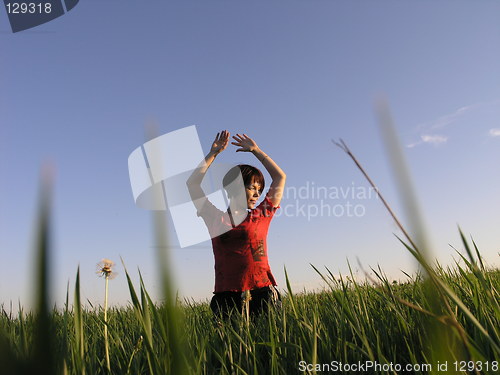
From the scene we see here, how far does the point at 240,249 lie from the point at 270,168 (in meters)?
0.94

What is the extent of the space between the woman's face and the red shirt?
0.07m

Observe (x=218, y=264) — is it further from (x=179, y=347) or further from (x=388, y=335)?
(x=179, y=347)

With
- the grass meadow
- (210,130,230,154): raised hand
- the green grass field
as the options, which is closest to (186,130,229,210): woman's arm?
(210,130,230,154): raised hand

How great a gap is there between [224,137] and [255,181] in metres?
0.56

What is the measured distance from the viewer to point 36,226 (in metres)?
0.23

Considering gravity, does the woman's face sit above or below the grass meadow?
above

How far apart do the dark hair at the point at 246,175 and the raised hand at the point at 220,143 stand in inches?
14.5

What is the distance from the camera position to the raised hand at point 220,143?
3.78 m

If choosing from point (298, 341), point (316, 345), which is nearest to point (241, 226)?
point (298, 341)

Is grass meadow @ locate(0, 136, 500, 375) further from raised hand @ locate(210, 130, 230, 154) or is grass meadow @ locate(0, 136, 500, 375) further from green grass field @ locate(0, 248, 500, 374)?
raised hand @ locate(210, 130, 230, 154)

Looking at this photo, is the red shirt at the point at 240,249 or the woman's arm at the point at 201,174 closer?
the red shirt at the point at 240,249

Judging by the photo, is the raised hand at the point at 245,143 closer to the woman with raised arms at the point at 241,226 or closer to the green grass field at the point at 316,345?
the woman with raised arms at the point at 241,226

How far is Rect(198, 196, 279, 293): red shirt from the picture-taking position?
138 inches

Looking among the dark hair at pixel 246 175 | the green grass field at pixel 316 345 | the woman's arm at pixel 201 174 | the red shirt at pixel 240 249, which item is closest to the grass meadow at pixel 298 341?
the green grass field at pixel 316 345
